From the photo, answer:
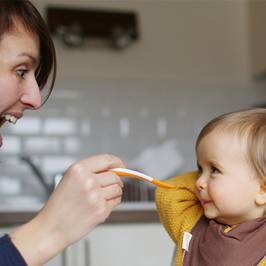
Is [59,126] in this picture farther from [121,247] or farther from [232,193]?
[232,193]

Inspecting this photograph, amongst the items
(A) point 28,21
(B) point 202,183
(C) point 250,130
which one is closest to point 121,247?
(B) point 202,183

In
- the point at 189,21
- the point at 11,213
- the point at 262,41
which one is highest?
the point at 189,21

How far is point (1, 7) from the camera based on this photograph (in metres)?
0.71

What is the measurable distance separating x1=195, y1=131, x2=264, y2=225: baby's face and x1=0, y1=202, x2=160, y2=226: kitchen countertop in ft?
2.40

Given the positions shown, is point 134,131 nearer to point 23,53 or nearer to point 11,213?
point 11,213

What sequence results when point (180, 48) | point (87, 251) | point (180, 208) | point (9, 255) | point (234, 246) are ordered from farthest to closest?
1. point (180, 48)
2. point (87, 251)
3. point (180, 208)
4. point (234, 246)
5. point (9, 255)

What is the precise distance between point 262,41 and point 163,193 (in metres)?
2.36

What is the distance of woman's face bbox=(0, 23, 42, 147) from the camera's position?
706 millimetres

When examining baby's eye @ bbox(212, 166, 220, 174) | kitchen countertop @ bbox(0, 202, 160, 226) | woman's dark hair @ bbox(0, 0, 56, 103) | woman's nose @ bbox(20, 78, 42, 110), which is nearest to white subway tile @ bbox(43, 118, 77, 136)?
kitchen countertop @ bbox(0, 202, 160, 226)

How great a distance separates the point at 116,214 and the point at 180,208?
614 mm

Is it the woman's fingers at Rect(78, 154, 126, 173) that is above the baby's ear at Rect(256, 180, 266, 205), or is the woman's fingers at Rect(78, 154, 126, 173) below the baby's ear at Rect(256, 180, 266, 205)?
above

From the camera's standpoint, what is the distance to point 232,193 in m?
0.75

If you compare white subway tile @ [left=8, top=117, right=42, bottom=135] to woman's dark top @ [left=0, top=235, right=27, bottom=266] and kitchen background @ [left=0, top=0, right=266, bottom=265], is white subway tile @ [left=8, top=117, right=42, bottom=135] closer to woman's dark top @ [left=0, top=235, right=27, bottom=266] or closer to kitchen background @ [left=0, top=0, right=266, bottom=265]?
kitchen background @ [left=0, top=0, right=266, bottom=265]

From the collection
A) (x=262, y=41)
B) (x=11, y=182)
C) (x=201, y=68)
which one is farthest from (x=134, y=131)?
(x=262, y=41)
